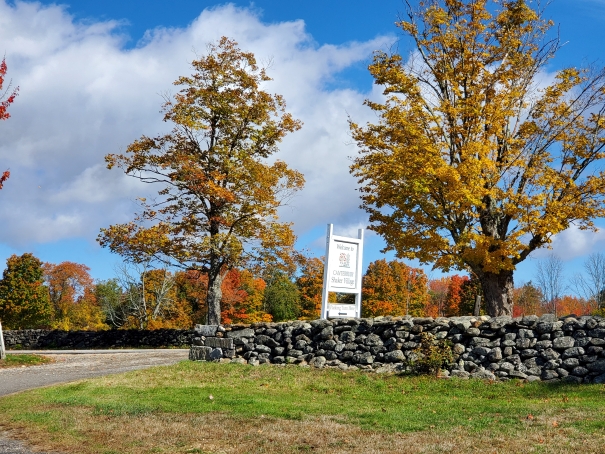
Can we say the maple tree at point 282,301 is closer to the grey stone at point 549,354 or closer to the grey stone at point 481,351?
the grey stone at point 481,351

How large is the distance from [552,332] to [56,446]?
9.82m

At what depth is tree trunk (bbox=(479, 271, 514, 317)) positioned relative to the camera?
63.8 ft

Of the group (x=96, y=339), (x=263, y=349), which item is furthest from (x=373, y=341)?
(x=96, y=339)

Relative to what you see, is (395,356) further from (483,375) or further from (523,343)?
(523,343)

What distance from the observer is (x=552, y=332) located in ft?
42.2

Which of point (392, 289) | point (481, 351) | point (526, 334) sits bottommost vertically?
point (481, 351)

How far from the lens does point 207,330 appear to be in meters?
16.7

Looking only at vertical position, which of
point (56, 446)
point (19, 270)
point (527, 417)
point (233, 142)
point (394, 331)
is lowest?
point (56, 446)

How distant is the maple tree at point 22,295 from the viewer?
1719 inches

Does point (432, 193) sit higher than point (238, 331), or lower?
higher

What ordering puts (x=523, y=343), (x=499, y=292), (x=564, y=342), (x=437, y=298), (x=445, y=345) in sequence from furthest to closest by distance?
A: (x=437, y=298), (x=499, y=292), (x=445, y=345), (x=523, y=343), (x=564, y=342)

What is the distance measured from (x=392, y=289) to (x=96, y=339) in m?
24.8

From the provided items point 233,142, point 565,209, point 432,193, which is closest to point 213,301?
point 233,142

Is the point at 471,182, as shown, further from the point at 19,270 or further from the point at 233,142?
the point at 19,270
